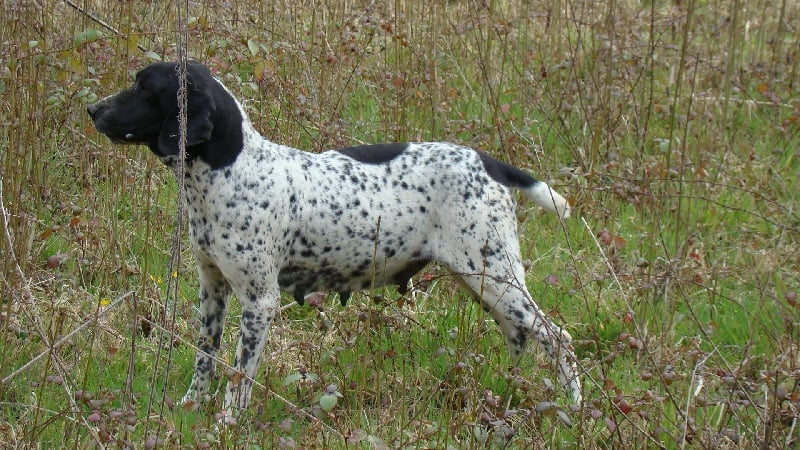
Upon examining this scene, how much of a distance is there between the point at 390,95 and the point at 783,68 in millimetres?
3712

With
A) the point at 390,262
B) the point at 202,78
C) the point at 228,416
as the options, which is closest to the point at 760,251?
the point at 390,262

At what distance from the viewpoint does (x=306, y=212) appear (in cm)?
470

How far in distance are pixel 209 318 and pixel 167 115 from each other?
100 centimetres

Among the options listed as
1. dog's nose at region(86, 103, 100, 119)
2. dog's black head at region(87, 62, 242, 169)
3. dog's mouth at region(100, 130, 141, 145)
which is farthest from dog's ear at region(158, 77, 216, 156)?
dog's nose at region(86, 103, 100, 119)

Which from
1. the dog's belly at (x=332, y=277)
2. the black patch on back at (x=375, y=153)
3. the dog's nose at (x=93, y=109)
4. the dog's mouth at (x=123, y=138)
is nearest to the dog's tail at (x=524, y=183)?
the black patch on back at (x=375, y=153)

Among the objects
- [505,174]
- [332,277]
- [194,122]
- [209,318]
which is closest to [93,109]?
[194,122]

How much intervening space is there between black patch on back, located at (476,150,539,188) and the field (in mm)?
251

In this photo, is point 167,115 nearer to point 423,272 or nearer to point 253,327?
point 253,327

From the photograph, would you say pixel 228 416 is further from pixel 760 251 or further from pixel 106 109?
pixel 760 251

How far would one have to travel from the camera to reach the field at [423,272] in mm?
3877

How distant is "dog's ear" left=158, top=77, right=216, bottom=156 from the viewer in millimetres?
4336

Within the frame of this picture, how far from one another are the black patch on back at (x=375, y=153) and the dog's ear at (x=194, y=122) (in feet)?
2.52

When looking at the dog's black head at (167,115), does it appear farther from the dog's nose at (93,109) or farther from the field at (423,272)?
the field at (423,272)

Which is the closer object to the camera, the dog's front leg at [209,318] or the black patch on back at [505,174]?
the dog's front leg at [209,318]
